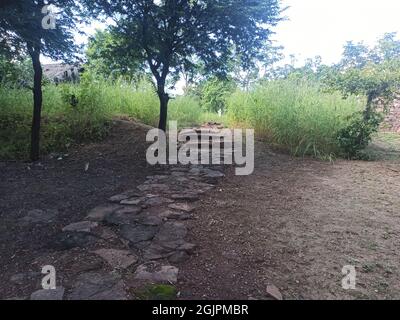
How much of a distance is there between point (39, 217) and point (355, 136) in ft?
16.5

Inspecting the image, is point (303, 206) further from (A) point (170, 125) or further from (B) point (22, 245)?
(A) point (170, 125)

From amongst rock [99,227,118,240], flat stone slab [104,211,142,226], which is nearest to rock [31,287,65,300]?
rock [99,227,118,240]

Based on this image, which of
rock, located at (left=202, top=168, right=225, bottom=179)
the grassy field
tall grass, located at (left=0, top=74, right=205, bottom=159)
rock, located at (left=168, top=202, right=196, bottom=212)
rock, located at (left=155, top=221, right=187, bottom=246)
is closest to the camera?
rock, located at (left=155, top=221, right=187, bottom=246)

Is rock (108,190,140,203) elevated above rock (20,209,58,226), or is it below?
above

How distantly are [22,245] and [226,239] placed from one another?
5.00ft

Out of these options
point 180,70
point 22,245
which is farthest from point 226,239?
point 180,70

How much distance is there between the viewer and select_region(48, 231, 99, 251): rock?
2211 millimetres

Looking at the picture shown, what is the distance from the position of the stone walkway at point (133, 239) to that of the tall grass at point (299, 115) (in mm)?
2678

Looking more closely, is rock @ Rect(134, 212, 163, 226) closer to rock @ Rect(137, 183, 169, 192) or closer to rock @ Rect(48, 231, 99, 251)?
A: rock @ Rect(48, 231, 99, 251)

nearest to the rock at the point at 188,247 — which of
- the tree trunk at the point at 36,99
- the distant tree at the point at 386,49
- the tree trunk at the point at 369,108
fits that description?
the tree trunk at the point at 36,99

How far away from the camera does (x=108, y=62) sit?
5012mm

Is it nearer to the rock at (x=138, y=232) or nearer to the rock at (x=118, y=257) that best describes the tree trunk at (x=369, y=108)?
the rock at (x=138, y=232)

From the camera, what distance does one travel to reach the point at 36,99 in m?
4.20

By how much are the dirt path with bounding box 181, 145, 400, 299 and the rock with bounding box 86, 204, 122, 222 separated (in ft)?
2.61
